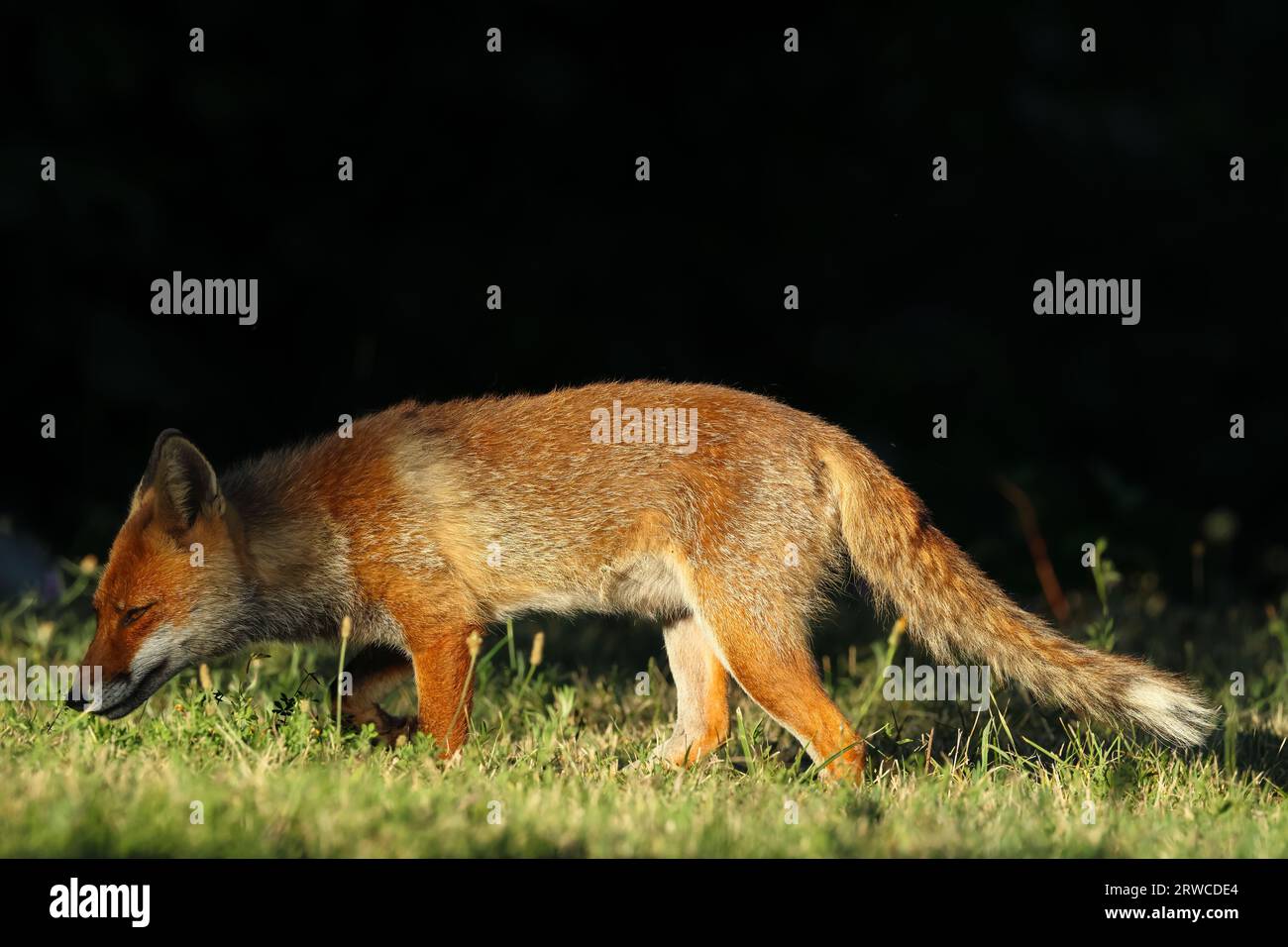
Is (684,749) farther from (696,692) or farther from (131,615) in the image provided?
(131,615)

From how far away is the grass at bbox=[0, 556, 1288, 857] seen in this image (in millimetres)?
3699

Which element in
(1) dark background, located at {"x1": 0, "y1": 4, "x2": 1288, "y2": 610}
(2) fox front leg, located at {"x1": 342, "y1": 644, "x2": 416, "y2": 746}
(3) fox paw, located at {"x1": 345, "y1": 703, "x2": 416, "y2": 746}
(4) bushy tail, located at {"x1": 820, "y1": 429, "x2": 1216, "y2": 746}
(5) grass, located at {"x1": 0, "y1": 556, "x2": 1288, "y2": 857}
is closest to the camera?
(5) grass, located at {"x1": 0, "y1": 556, "x2": 1288, "y2": 857}

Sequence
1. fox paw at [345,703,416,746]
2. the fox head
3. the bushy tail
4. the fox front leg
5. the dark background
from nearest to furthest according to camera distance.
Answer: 1. the fox head
2. the bushy tail
3. fox paw at [345,703,416,746]
4. the fox front leg
5. the dark background

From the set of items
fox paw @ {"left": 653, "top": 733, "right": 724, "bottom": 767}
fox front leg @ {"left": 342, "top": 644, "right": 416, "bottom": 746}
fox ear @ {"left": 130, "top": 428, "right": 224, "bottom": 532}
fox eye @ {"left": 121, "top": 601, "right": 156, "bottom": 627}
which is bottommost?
fox paw @ {"left": 653, "top": 733, "right": 724, "bottom": 767}

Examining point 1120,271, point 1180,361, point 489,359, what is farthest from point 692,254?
point 1180,361

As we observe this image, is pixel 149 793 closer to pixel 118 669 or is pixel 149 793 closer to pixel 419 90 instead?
pixel 118 669

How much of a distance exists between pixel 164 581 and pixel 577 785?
1.66 metres

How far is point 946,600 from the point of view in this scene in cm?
548

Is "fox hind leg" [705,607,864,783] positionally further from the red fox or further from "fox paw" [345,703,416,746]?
"fox paw" [345,703,416,746]

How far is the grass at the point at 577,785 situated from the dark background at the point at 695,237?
282 cm

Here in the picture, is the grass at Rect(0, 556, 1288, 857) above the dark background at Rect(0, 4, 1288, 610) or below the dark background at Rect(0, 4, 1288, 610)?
below

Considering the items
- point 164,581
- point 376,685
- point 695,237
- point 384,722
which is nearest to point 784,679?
point 384,722

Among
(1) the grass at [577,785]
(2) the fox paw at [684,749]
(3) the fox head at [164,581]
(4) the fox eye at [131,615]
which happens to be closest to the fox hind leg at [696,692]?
(2) the fox paw at [684,749]

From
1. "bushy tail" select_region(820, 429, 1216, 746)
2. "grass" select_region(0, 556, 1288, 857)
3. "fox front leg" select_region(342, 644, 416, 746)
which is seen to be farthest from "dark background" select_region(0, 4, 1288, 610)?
"bushy tail" select_region(820, 429, 1216, 746)
